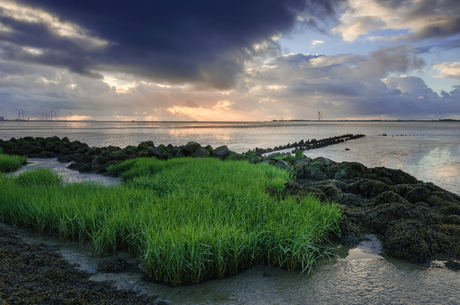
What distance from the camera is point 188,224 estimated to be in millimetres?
4312

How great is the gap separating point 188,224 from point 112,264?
1212 mm

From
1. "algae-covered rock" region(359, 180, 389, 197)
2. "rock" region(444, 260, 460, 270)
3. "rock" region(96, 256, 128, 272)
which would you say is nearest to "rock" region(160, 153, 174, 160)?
"algae-covered rock" region(359, 180, 389, 197)

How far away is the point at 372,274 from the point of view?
3877mm

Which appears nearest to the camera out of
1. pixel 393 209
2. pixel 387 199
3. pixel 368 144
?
pixel 393 209

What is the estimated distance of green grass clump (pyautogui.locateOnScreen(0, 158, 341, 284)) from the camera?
372 centimetres

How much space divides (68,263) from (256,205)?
3504 millimetres

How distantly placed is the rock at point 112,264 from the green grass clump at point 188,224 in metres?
0.30

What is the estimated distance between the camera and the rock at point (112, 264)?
12.4ft

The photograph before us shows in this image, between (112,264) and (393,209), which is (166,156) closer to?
(112,264)

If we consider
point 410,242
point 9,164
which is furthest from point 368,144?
point 9,164

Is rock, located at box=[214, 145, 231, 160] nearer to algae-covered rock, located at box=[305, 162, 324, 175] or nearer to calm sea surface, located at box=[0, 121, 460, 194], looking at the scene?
algae-covered rock, located at box=[305, 162, 324, 175]

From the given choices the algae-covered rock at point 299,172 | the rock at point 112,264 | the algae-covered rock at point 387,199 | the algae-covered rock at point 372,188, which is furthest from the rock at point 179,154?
the rock at point 112,264

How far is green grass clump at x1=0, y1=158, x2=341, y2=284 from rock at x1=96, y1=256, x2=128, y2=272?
301mm

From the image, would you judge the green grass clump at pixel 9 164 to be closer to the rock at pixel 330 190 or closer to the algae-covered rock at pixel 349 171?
the rock at pixel 330 190
